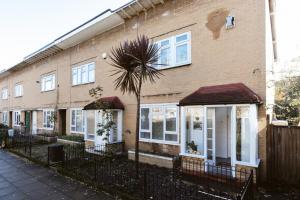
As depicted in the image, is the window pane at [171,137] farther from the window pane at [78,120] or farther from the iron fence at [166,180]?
the window pane at [78,120]

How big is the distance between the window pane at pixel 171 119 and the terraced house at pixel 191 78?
0.05 metres

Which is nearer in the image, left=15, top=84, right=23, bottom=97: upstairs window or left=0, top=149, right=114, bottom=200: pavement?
left=0, top=149, right=114, bottom=200: pavement

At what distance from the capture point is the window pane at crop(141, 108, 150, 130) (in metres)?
10.8

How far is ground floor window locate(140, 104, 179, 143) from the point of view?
31.9ft

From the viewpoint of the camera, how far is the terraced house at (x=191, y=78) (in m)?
7.34

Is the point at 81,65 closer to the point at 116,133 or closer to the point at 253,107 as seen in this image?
the point at 116,133

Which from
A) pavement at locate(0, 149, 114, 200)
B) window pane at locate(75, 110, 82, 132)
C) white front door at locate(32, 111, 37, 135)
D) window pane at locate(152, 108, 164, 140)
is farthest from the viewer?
white front door at locate(32, 111, 37, 135)

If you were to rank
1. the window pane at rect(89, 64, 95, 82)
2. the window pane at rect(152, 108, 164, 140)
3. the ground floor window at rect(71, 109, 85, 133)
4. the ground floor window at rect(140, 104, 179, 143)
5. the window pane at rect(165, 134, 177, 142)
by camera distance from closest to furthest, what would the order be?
the window pane at rect(165, 134, 177, 142), the ground floor window at rect(140, 104, 179, 143), the window pane at rect(152, 108, 164, 140), the window pane at rect(89, 64, 95, 82), the ground floor window at rect(71, 109, 85, 133)

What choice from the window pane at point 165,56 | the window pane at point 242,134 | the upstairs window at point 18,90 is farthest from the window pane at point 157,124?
the upstairs window at point 18,90

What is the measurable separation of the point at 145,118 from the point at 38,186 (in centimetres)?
557

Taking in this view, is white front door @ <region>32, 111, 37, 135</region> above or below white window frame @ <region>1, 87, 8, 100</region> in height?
below

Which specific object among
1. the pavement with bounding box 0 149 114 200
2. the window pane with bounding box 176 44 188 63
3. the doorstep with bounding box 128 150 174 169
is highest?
the window pane with bounding box 176 44 188 63

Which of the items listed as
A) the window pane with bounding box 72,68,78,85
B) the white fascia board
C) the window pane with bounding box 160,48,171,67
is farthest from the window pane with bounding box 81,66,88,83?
the window pane with bounding box 160,48,171,67

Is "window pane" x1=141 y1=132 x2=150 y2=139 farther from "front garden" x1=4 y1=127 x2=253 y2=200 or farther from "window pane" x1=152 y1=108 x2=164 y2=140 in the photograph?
"front garden" x1=4 y1=127 x2=253 y2=200
